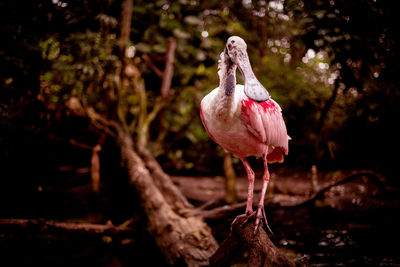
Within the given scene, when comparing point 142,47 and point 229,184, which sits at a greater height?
point 142,47

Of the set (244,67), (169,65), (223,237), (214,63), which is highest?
(214,63)

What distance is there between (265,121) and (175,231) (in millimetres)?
2018

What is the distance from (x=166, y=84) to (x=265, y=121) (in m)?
5.49

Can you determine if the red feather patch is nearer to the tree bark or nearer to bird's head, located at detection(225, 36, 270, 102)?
the tree bark

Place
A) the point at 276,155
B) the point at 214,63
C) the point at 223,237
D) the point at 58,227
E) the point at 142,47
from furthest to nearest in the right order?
1. the point at 214,63
2. the point at 142,47
3. the point at 223,237
4. the point at 58,227
5. the point at 276,155

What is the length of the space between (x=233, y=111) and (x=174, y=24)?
6016 millimetres

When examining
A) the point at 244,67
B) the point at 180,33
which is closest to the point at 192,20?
the point at 180,33

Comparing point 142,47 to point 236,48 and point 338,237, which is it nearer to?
point 236,48

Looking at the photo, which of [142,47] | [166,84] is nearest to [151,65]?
[142,47]

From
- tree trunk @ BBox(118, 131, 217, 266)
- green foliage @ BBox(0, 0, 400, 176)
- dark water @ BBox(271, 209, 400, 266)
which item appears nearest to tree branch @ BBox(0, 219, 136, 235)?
tree trunk @ BBox(118, 131, 217, 266)

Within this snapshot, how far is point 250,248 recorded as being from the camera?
2.52 meters

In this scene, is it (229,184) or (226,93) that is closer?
(226,93)

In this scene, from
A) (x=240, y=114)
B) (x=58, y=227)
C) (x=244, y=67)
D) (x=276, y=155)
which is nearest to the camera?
(x=244, y=67)

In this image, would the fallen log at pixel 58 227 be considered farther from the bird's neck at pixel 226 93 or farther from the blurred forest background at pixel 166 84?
the bird's neck at pixel 226 93
